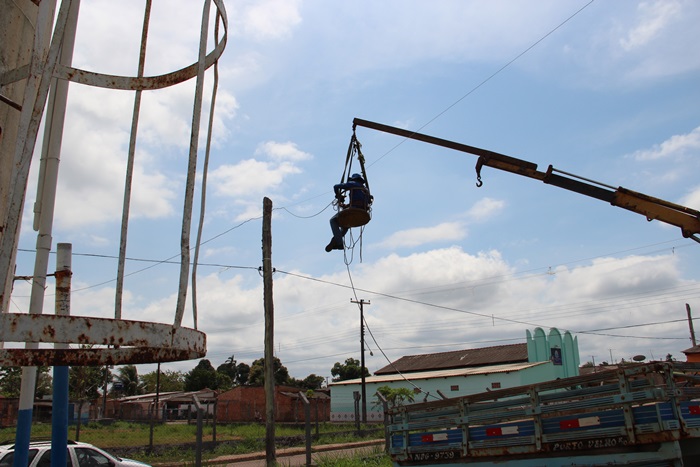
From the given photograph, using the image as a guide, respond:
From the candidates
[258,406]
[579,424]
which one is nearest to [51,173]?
[579,424]

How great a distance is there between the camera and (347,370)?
7581 cm

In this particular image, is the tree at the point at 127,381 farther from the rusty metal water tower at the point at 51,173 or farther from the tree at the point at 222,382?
the rusty metal water tower at the point at 51,173

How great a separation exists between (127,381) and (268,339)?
74.1 meters

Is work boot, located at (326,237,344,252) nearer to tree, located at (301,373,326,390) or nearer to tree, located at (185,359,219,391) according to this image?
tree, located at (185,359,219,391)

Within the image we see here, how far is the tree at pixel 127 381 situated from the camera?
75812mm

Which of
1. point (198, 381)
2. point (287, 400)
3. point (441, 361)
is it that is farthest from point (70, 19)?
point (198, 381)

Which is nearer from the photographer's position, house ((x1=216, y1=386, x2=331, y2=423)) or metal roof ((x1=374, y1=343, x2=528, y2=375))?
house ((x1=216, y1=386, x2=331, y2=423))

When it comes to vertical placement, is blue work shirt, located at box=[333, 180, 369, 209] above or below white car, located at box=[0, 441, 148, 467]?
above

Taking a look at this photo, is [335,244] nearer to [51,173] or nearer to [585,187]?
[585,187]

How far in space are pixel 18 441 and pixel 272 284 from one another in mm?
11755

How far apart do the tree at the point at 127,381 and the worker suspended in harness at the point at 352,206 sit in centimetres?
7189

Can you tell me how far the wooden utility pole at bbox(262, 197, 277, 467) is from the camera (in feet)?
41.2

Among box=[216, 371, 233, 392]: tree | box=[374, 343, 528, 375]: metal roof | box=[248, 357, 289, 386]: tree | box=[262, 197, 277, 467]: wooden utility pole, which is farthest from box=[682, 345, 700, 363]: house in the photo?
box=[216, 371, 233, 392]: tree

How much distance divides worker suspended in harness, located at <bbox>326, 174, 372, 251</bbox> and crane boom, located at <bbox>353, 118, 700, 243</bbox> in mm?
2349
